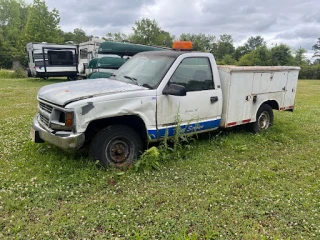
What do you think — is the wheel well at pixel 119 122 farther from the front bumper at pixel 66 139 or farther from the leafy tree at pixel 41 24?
the leafy tree at pixel 41 24

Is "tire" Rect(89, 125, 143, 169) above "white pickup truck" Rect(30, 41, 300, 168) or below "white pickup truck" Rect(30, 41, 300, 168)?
below

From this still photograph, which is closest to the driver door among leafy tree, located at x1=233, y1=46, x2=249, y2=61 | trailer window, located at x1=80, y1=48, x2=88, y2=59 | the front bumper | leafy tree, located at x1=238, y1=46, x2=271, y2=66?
the front bumper

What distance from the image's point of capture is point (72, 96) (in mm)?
3725

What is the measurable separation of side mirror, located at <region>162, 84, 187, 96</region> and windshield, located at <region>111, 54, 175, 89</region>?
0.19m

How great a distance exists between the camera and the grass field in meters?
2.84

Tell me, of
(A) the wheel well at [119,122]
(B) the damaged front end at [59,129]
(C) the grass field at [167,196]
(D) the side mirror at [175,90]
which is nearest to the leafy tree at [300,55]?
(C) the grass field at [167,196]

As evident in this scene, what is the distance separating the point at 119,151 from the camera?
4168mm

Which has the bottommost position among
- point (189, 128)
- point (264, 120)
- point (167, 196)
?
point (167, 196)

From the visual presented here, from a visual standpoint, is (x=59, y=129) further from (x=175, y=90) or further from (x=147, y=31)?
(x=147, y=31)

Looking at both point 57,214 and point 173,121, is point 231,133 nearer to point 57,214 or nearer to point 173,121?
point 173,121

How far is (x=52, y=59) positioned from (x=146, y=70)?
16.4 metres

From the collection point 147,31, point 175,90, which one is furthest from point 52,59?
point 147,31

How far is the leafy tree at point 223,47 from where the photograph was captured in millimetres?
67188

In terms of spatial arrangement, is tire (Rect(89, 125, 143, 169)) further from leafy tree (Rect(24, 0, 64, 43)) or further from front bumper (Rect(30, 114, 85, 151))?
leafy tree (Rect(24, 0, 64, 43))
